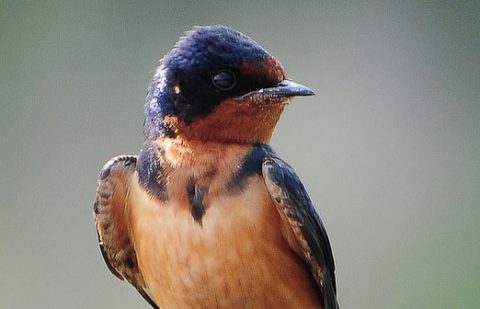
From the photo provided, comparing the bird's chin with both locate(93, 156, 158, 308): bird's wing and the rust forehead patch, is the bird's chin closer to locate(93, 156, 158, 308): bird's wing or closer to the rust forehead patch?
the rust forehead patch

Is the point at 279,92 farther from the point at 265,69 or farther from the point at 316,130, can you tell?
the point at 316,130

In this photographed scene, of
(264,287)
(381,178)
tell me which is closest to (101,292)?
(381,178)

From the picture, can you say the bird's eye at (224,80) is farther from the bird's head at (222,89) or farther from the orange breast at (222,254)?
the orange breast at (222,254)

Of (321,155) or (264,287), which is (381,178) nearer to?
(321,155)

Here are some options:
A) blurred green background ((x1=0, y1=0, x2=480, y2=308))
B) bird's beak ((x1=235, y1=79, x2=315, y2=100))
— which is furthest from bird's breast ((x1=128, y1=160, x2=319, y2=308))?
blurred green background ((x1=0, y1=0, x2=480, y2=308))

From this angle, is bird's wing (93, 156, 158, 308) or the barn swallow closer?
the barn swallow

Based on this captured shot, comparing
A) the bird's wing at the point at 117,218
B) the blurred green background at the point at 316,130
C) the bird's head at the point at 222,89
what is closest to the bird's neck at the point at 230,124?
the bird's head at the point at 222,89
